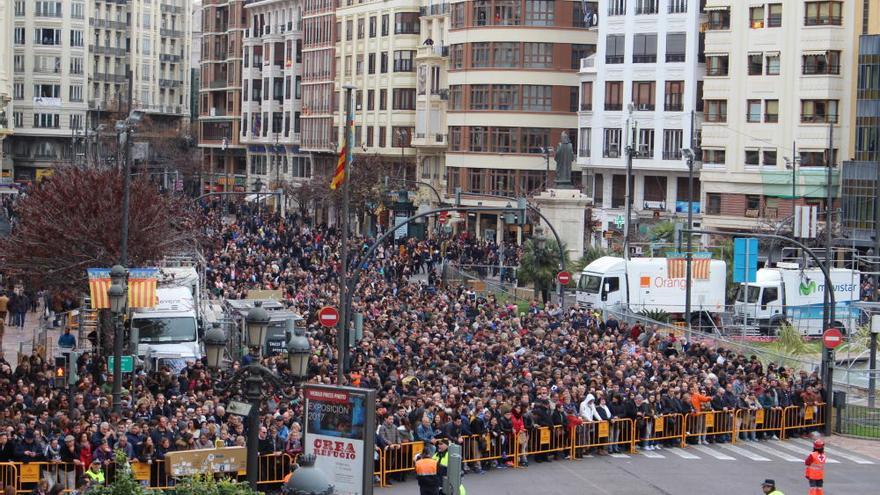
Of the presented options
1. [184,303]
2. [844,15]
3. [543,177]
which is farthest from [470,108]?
[184,303]

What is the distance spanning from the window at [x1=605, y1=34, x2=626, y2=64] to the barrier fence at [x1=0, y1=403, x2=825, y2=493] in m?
46.1

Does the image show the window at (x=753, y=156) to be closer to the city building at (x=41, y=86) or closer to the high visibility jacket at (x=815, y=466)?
the high visibility jacket at (x=815, y=466)

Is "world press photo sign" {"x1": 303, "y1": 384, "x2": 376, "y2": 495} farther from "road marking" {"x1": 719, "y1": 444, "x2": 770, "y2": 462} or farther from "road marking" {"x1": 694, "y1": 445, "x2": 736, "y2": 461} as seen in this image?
"road marking" {"x1": 719, "y1": 444, "x2": 770, "y2": 462}

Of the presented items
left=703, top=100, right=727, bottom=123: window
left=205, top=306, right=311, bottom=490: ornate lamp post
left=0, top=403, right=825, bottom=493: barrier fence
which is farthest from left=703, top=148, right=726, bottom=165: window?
left=205, top=306, right=311, bottom=490: ornate lamp post

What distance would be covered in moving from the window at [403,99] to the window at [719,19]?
2600 cm

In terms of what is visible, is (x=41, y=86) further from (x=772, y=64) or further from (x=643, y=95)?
(x=772, y=64)

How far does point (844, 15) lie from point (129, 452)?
52562 mm

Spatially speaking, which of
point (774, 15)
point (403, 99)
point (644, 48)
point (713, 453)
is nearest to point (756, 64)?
point (774, 15)

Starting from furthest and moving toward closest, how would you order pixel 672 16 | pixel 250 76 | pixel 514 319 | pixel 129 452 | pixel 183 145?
Result: pixel 183 145, pixel 250 76, pixel 672 16, pixel 514 319, pixel 129 452

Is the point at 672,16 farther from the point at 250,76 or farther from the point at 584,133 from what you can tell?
the point at 250,76

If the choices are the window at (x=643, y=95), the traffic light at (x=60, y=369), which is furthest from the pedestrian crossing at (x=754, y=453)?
the window at (x=643, y=95)

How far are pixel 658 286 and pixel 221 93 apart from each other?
84.2 m

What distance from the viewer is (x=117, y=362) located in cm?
2869

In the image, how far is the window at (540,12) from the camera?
279 ft
